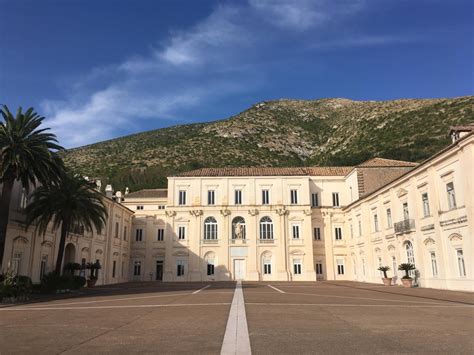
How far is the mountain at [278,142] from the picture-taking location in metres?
74.2

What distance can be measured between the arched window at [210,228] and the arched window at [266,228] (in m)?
5.78

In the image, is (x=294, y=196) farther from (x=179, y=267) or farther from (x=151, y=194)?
(x=151, y=194)

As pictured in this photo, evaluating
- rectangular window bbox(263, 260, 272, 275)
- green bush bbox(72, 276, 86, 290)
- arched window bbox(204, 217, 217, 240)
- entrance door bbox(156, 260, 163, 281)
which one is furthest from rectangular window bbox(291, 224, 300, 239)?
green bush bbox(72, 276, 86, 290)

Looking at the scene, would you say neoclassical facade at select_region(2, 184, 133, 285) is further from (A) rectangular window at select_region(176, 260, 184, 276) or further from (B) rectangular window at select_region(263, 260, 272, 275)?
(B) rectangular window at select_region(263, 260, 272, 275)

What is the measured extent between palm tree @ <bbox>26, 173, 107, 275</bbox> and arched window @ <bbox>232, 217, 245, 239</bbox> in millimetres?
21999

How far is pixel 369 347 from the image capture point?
6.99 metres

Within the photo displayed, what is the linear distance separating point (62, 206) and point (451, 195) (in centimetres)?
2504

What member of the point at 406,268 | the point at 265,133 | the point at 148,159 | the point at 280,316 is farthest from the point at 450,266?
the point at 265,133

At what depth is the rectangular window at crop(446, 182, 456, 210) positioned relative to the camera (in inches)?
977

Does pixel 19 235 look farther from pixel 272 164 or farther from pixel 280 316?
pixel 272 164

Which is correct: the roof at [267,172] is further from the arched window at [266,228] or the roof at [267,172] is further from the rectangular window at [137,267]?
the rectangular window at [137,267]

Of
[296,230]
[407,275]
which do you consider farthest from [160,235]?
[407,275]

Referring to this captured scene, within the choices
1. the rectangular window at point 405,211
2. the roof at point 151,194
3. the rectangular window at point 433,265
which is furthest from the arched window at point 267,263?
the rectangular window at point 433,265

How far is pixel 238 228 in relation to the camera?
4847 cm
